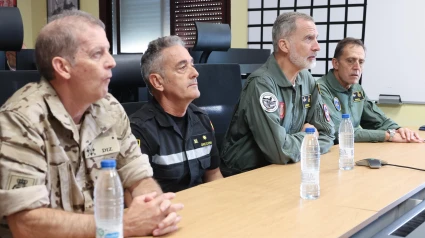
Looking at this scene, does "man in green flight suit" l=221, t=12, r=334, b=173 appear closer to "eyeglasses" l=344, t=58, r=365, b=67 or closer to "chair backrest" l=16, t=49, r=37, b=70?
"eyeglasses" l=344, t=58, r=365, b=67

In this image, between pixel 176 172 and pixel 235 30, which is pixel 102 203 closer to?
pixel 176 172

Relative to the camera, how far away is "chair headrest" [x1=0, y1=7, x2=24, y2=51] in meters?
1.95

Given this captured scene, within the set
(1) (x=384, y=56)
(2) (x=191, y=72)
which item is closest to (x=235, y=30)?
(1) (x=384, y=56)

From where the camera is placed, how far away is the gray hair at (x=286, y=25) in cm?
264

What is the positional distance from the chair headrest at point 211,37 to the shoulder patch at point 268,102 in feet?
2.39

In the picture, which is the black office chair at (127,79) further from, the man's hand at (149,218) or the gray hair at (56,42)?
the man's hand at (149,218)

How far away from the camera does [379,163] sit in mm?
2227

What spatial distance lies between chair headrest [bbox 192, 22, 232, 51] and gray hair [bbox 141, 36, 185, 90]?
2.35ft

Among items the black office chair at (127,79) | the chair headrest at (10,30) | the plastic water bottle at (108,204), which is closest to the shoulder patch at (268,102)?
the black office chair at (127,79)

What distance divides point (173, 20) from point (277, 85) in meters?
3.44

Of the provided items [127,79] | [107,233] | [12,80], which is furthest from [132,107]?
[107,233]

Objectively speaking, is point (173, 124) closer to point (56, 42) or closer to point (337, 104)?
point (56, 42)

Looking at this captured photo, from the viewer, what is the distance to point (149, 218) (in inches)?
52.2

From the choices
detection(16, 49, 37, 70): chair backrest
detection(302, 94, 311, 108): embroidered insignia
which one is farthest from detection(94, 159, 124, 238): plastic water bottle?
detection(16, 49, 37, 70): chair backrest
